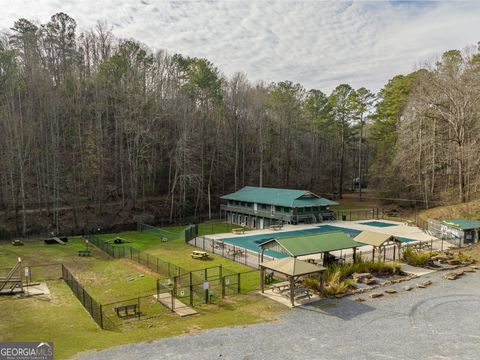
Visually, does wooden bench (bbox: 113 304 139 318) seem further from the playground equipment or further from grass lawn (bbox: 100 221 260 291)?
the playground equipment

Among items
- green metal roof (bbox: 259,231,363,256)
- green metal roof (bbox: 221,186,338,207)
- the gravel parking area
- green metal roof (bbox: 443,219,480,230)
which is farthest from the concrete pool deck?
the gravel parking area

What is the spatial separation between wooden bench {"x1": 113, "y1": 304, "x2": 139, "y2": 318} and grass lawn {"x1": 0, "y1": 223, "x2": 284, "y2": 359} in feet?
2.84

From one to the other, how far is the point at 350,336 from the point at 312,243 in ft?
29.5

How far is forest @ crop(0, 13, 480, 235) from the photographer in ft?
145

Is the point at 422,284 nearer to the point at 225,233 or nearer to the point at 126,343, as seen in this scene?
the point at 126,343

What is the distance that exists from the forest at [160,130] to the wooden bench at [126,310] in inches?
1116

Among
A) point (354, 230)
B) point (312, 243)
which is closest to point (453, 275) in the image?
point (312, 243)

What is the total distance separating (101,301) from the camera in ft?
64.7

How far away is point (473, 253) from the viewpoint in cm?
2897

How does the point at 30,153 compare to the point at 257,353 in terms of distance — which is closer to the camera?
the point at 257,353

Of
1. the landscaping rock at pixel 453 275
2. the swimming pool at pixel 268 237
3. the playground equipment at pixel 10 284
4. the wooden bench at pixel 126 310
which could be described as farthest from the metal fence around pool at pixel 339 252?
the playground equipment at pixel 10 284

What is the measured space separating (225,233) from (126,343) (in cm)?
2717

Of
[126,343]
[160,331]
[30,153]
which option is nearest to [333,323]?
[160,331]

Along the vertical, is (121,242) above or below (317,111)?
below
